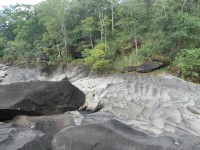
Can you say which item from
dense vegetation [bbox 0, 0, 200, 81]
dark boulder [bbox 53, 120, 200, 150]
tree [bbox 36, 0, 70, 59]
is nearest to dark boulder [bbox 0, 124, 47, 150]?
dark boulder [bbox 53, 120, 200, 150]

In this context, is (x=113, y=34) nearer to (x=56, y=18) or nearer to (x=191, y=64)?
(x=56, y=18)

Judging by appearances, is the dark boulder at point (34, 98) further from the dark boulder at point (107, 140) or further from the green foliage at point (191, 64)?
the green foliage at point (191, 64)

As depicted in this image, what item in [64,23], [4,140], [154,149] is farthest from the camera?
[64,23]

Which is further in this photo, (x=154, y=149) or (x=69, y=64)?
(x=69, y=64)

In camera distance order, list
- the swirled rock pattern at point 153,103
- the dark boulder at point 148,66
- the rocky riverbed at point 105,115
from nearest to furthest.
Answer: the rocky riverbed at point 105,115, the swirled rock pattern at point 153,103, the dark boulder at point 148,66

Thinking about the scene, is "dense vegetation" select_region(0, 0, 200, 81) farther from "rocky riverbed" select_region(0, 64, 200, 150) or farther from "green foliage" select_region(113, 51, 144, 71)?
"rocky riverbed" select_region(0, 64, 200, 150)

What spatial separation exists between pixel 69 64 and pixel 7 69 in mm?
6049

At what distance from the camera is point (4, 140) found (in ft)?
13.0

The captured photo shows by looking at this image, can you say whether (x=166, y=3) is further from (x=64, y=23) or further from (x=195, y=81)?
(x=64, y=23)

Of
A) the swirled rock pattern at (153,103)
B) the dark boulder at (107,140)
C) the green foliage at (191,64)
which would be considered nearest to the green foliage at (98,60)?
the swirled rock pattern at (153,103)

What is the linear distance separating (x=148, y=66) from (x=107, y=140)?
11.0 m

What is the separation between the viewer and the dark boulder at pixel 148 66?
557 inches

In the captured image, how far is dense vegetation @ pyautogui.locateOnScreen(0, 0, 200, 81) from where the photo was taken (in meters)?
13.9

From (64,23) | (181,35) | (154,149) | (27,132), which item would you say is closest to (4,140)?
(27,132)
